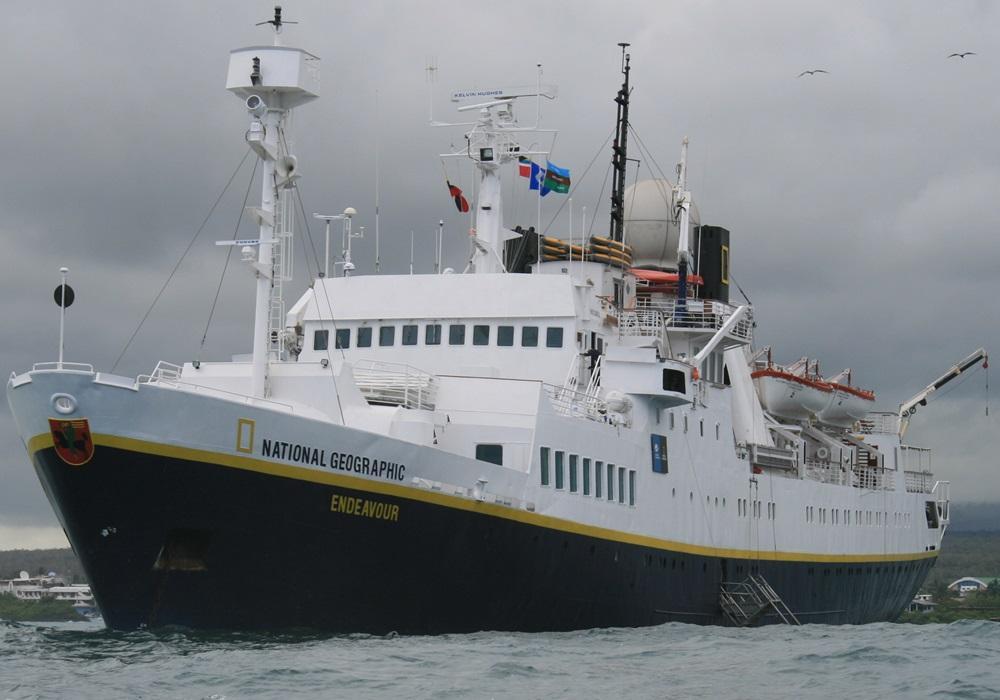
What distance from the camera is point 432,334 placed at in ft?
123

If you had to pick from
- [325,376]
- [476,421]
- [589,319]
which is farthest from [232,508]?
[589,319]

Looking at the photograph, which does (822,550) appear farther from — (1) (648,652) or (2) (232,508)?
(2) (232,508)

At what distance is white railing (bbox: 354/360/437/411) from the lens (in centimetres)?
3177

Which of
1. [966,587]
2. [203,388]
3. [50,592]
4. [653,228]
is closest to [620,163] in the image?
[653,228]

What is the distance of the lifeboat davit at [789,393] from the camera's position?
1966 inches

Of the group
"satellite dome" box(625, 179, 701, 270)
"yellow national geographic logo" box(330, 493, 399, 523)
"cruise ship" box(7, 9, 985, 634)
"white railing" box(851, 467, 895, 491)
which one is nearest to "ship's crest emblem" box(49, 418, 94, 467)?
"cruise ship" box(7, 9, 985, 634)

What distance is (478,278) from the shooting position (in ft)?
124

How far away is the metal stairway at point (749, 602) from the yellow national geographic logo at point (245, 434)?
18.5 meters

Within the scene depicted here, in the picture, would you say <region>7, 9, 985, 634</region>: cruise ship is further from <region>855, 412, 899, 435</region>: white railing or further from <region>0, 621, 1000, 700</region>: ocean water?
<region>855, 412, 899, 435</region>: white railing

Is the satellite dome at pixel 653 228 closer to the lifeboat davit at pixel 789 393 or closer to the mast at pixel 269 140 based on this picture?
the lifeboat davit at pixel 789 393

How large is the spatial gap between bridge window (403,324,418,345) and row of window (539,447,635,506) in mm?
5984

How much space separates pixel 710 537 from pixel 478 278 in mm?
9253

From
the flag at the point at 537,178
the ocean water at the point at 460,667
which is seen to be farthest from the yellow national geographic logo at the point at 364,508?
the flag at the point at 537,178

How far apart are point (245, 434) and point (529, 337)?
41.6ft
